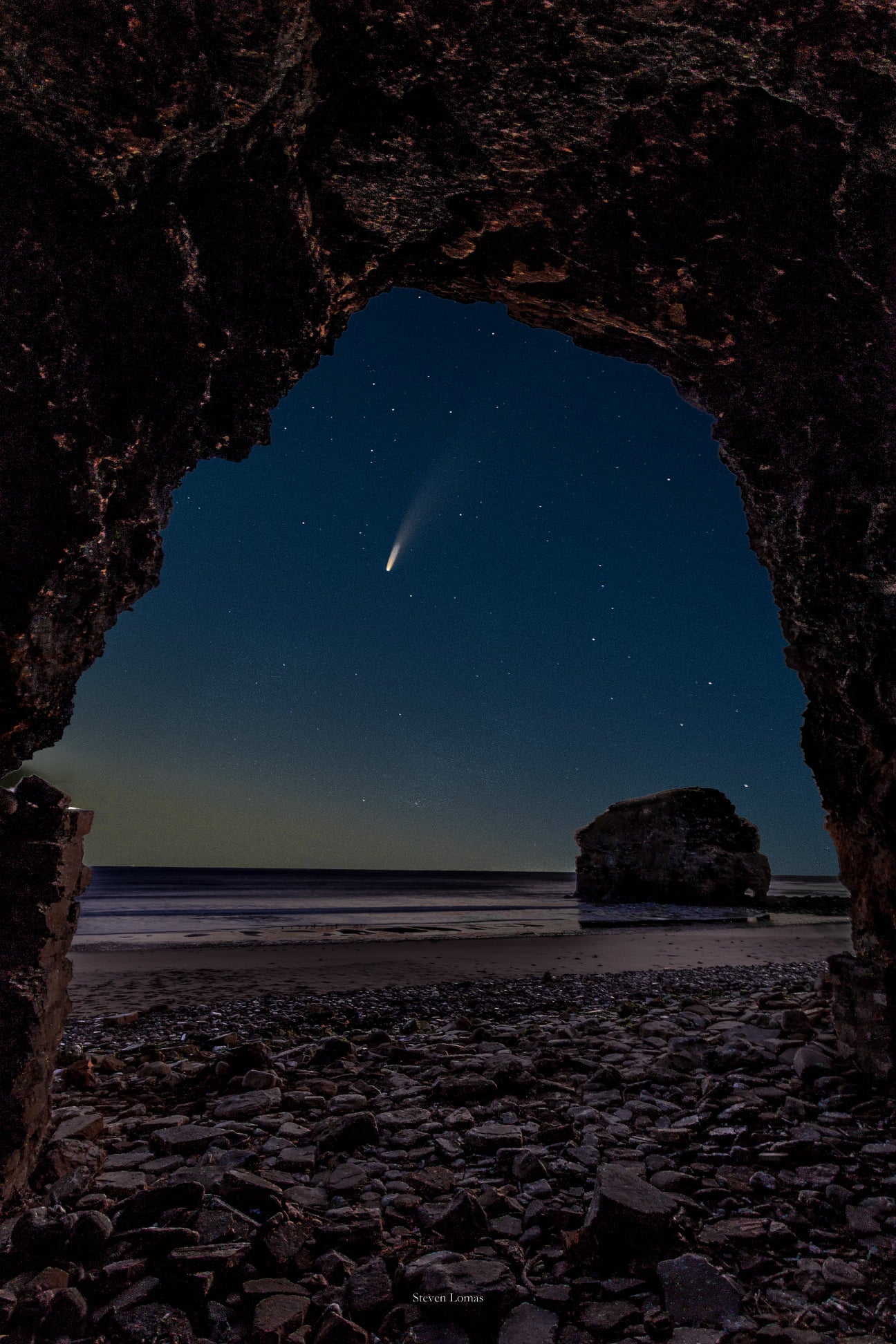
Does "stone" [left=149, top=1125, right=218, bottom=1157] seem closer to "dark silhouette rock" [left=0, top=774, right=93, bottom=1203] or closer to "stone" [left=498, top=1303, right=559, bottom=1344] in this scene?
"dark silhouette rock" [left=0, top=774, right=93, bottom=1203]

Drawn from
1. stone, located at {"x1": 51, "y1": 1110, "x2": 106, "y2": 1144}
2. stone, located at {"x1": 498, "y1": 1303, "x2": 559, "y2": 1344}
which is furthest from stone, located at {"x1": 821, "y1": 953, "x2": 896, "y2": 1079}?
stone, located at {"x1": 51, "y1": 1110, "x2": 106, "y2": 1144}

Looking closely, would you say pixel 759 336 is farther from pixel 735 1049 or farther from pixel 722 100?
pixel 735 1049

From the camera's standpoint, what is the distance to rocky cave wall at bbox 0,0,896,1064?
2520 mm

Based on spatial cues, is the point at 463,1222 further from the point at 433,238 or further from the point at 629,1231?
the point at 433,238

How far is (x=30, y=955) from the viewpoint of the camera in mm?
2795

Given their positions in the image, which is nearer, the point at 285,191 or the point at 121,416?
the point at 121,416

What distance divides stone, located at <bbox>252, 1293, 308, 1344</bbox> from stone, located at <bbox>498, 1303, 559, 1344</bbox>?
0.64m

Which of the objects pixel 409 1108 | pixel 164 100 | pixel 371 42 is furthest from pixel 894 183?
pixel 409 1108

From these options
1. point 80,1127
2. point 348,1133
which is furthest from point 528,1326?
point 80,1127

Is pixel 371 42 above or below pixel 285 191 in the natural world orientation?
above

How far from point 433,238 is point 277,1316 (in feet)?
16.6

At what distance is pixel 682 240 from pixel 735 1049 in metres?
5.26

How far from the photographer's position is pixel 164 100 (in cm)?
245

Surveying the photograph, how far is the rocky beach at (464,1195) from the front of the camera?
2.04 meters
